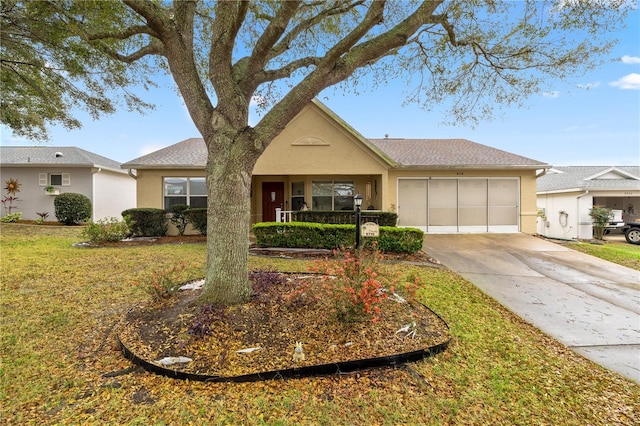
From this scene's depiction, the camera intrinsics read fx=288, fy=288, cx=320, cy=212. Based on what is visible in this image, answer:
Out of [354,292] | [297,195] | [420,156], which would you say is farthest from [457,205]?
[354,292]

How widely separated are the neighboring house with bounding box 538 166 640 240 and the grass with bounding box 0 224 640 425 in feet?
49.9

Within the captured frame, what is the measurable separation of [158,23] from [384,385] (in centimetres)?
565

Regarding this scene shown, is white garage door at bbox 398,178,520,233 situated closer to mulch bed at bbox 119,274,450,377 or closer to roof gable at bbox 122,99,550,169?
roof gable at bbox 122,99,550,169

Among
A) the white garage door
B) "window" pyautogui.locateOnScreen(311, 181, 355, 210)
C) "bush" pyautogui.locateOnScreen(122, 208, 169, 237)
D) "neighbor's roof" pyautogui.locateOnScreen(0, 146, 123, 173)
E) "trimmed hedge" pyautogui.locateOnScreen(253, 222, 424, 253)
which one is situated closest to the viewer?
"trimmed hedge" pyautogui.locateOnScreen(253, 222, 424, 253)

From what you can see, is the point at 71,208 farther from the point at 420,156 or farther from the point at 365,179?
the point at 420,156

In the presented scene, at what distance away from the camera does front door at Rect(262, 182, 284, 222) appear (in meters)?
14.5

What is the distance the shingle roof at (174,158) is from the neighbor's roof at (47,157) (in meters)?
6.77

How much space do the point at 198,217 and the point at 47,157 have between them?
13.3 metres

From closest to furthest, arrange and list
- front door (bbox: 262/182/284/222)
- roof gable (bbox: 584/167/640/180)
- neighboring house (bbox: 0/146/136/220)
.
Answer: front door (bbox: 262/182/284/222)
roof gable (bbox: 584/167/640/180)
neighboring house (bbox: 0/146/136/220)

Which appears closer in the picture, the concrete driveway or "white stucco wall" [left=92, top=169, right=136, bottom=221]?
the concrete driveway

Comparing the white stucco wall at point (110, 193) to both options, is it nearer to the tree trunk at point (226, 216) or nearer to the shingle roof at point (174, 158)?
the shingle roof at point (174, 158)

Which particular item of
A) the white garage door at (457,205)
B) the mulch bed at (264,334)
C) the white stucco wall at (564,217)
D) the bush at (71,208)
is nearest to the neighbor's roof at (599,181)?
the white stucco wall at (564,217)

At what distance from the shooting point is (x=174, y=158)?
41.7 ft

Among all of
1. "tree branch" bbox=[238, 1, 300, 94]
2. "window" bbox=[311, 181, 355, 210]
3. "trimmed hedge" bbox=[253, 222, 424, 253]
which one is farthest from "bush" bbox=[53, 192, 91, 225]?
"tree branch" bbox=[238, 1, 300, 94]
